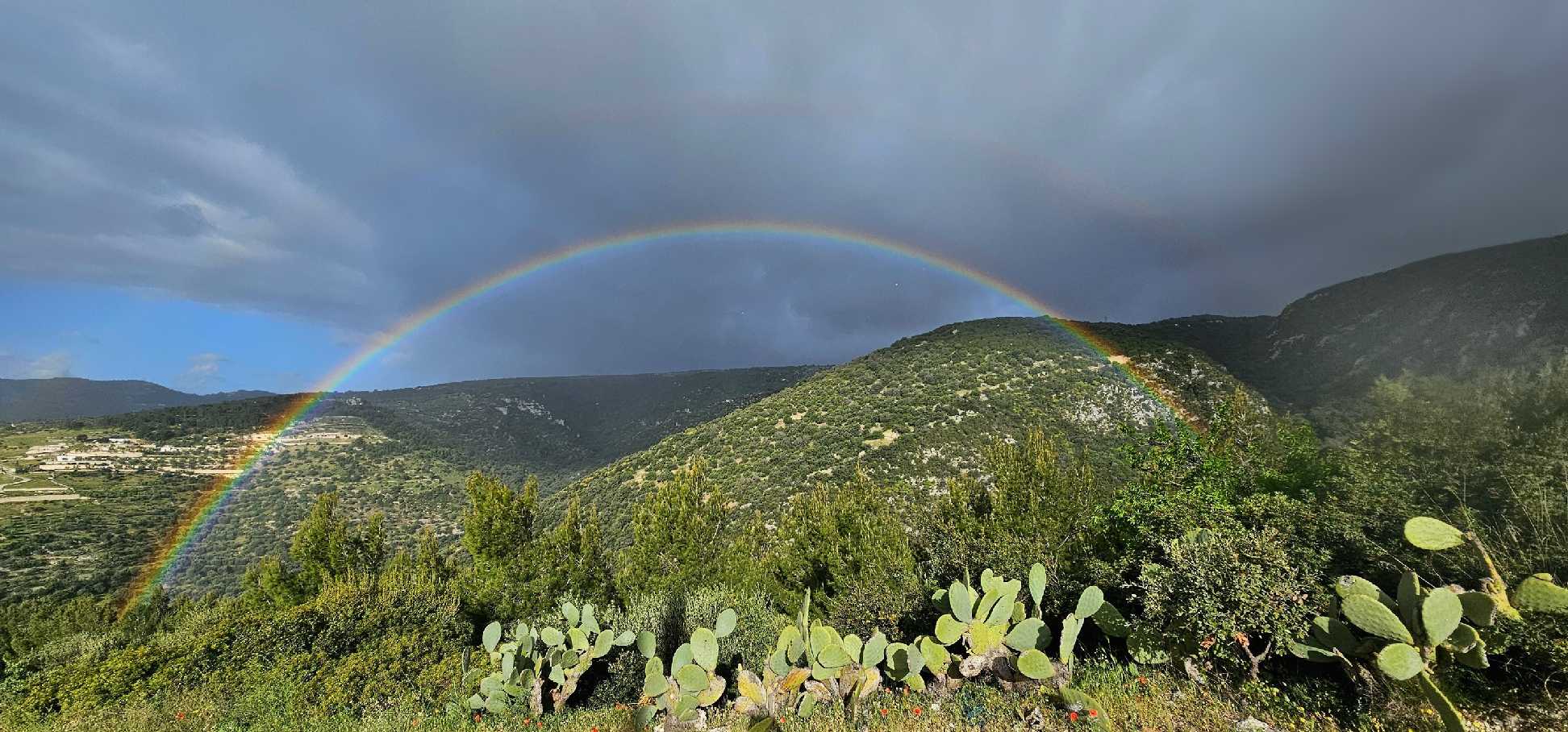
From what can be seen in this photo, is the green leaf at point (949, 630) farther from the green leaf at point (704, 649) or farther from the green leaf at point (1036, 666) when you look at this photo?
the green leaf at point (704, 649)

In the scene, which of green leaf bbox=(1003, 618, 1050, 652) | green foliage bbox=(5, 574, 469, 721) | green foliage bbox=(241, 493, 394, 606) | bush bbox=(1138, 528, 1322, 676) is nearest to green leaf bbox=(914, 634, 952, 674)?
green leaf bbox=(1003, 618, 1050, 652)

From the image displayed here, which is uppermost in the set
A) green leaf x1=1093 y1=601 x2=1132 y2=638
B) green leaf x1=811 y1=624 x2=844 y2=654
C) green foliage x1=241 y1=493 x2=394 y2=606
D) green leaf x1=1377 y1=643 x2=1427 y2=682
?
green leaf x1=1377 y1=643 x2=1427 y2=682

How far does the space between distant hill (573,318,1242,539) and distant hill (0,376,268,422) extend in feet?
366

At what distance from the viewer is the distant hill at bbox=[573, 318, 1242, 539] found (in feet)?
117

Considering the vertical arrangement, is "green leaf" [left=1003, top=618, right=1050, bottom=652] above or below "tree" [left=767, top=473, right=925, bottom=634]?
above

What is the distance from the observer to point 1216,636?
6848 mm

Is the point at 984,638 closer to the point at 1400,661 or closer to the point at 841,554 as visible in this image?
the point at 1400,661

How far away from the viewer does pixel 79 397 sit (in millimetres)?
120625

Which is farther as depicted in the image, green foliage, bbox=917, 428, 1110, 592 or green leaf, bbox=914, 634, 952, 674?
green foliage, bbox=917, 428, 1110, 592

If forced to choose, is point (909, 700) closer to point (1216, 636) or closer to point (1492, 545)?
point (1216, 636)

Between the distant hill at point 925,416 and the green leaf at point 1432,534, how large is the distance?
2498 centimetres

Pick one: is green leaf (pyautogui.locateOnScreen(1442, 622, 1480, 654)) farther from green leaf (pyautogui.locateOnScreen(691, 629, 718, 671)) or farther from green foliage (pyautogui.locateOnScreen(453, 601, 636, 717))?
green foliage (pyautogui.locateOnScreen(453, 601, 636, 717))

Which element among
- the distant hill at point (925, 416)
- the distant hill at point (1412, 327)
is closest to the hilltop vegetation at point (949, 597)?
the distant hill at point (925, 416)

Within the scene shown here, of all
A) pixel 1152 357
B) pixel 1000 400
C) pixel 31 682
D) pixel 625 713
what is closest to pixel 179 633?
pixel 31 682
